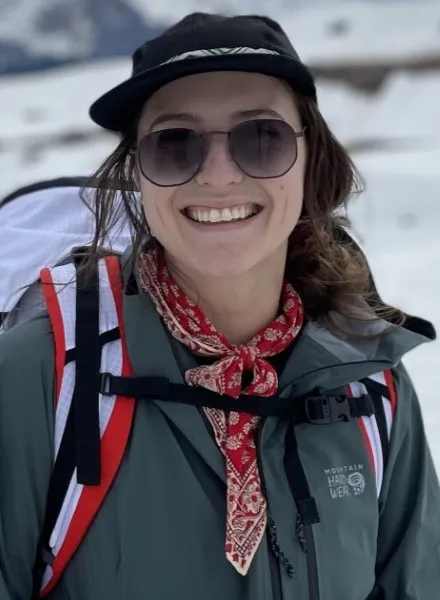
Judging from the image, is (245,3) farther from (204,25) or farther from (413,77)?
(204,25)

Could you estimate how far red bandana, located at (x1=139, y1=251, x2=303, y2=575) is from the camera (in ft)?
5.04

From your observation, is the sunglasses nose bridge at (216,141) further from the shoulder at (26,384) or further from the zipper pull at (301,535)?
the zipper pull at (301,535)

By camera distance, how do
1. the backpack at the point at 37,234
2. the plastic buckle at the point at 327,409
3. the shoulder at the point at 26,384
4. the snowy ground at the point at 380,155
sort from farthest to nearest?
the snowy ground at the point at 380,155, the backpack at the point at 37,234, the plastic buckle at the point at 327,409, the shoulder at the point at 26,384

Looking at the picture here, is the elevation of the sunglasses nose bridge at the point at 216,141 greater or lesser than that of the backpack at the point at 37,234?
greater

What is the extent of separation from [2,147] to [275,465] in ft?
59.7

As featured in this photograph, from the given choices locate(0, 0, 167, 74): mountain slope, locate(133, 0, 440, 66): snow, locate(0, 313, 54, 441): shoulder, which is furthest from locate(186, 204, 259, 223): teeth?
locate(0, 0, 167, 74): mountain slope

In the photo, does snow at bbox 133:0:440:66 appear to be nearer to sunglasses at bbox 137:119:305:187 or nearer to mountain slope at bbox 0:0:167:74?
mountain slope at bbox 0:0:167:74

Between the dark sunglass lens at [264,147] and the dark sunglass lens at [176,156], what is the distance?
0.07 meters

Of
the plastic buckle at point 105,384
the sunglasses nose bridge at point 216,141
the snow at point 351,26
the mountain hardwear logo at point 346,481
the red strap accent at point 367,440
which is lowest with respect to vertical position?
the mountain hardwear logo at point 346,481

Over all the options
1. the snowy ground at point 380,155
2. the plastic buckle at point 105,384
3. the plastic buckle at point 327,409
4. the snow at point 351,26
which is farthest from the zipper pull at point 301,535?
the snow at point 351,26

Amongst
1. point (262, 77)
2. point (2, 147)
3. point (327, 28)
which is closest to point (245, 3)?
point (327, 28)

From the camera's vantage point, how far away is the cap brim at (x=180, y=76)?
1.47 meters

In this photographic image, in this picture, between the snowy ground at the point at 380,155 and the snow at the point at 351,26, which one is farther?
the snow at the point at 351,26

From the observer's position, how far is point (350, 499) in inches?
66.2
